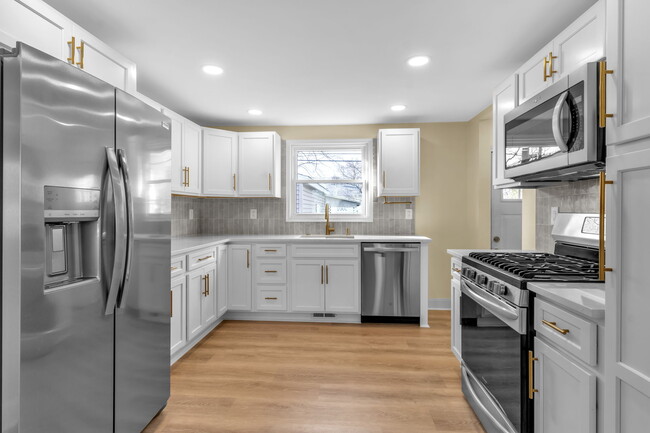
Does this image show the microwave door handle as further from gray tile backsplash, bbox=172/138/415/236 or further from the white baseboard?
the white baseboard

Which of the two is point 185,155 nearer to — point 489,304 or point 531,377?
point 489,304

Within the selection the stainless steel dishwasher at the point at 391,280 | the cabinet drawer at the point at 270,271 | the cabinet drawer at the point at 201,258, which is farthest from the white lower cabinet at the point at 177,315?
the stainless steel dishwasher at the point at 391,280

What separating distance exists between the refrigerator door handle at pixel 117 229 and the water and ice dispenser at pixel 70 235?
7 cm

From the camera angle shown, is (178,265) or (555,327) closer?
(555,327)

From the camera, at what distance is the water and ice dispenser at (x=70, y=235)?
1288 mm

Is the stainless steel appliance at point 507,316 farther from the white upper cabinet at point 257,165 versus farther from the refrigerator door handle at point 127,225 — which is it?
the white upper cabinet at point 257,165

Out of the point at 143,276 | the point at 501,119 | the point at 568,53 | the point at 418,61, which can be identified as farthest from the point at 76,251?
the point at 501,119

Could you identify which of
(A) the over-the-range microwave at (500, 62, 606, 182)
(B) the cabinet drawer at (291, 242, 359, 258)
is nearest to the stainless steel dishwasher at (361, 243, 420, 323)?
(B) the cabinet drawer at (291, 242, 359, 258)

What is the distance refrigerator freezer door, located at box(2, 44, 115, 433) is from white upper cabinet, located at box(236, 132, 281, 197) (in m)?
2.60

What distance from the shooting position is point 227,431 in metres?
1.93

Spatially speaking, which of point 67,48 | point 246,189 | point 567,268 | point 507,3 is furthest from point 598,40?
point 246,189

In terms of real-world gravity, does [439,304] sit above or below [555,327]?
below

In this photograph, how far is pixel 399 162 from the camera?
4078 mm

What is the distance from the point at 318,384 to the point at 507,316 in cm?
143
